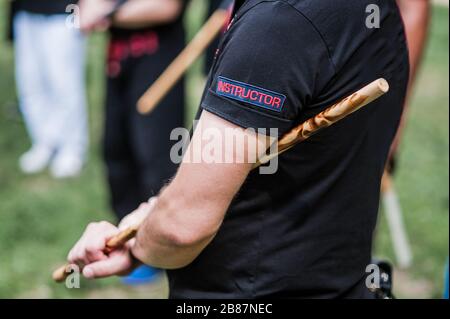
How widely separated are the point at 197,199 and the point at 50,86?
3.77 meters

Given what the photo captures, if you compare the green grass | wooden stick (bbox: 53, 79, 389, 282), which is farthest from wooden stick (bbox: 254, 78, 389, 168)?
the green grass

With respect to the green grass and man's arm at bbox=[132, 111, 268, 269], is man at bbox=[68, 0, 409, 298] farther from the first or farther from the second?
the green grass

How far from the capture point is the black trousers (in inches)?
136

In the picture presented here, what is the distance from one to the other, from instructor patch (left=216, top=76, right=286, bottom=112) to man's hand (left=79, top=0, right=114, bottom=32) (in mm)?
2197

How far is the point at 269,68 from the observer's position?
139 centimetres

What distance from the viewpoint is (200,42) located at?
10.3ft

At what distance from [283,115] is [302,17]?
0.69 ft

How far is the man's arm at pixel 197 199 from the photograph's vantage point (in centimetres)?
144

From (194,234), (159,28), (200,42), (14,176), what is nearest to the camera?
(194,234)

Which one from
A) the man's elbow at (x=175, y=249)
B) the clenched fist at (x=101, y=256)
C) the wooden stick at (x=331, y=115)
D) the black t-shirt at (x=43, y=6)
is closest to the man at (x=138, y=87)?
the black t-shirt at (x=43, y=6)

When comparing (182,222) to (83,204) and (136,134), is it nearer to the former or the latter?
(136,134)

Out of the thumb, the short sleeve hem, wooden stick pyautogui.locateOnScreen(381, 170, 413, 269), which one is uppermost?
the short sleeve hem
